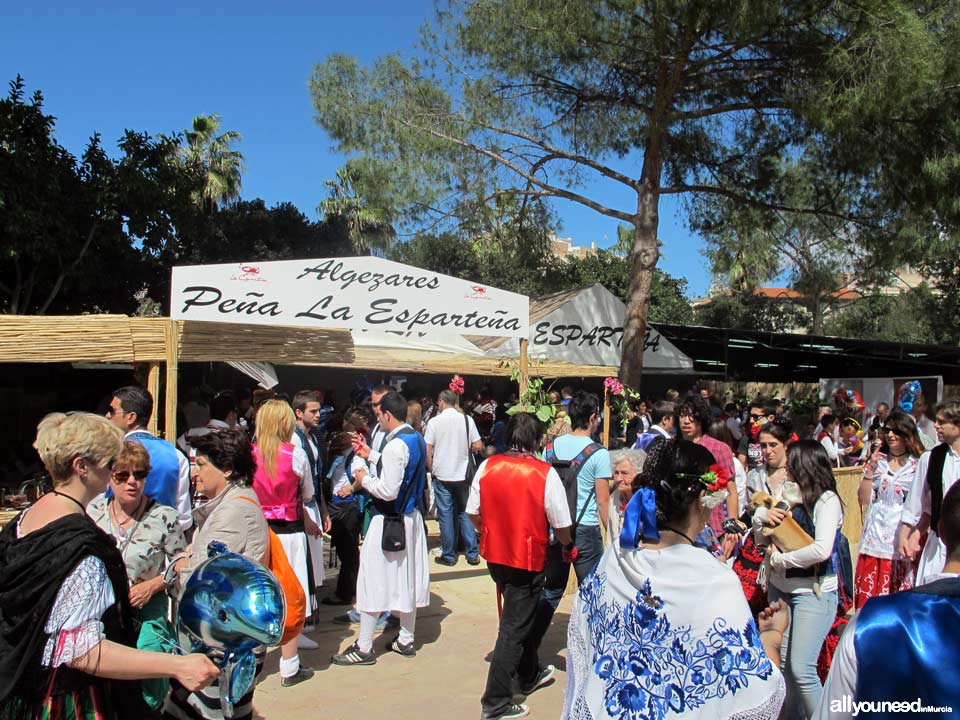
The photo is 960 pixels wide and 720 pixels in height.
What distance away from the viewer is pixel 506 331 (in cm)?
788

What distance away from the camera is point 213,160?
1028 inches

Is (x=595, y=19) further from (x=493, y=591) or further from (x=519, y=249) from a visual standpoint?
(x=493, y=591)

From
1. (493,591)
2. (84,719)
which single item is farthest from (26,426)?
(84,719)

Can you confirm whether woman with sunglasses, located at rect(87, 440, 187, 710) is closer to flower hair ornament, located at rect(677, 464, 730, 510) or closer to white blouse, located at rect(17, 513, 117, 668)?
white blouse, located at rect(17, 513, 117, 668)

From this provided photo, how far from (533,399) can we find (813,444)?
3.22m

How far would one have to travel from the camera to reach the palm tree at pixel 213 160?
83.2ft

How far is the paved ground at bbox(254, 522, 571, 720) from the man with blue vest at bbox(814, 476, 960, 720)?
124 inches

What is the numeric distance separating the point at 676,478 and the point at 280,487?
2.94 meters

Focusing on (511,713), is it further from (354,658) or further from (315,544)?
(315,544)

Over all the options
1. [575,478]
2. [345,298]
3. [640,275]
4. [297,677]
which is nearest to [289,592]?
[297,677]

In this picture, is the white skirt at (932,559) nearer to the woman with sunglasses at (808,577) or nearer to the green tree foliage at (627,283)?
the woman with sunglasses at (808,577)

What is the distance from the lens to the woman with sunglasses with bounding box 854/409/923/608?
5.43m

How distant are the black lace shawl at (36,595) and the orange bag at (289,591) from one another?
0.96m

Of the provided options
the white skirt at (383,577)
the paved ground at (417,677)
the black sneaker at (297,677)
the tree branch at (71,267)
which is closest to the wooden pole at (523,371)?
the paved ground at (417,677)
